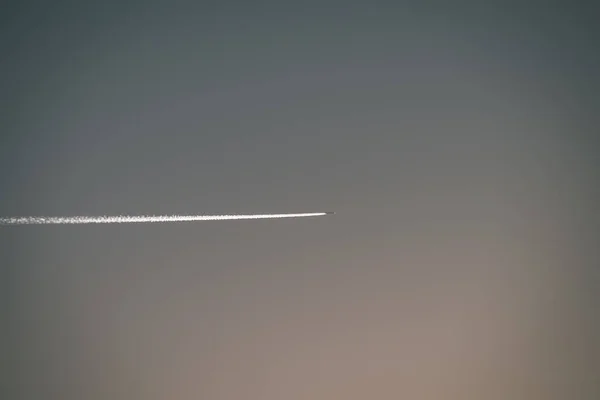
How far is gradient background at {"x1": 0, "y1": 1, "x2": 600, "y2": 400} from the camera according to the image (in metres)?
Answer: 1.32

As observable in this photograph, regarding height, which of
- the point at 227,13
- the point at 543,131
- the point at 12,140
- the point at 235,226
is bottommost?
the point at 235,226

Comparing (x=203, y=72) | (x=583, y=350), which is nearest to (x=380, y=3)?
(x=203, y=72)

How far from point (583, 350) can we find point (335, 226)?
0.93 m

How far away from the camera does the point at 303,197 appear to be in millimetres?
1381

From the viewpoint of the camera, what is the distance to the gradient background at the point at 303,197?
132 centimetres

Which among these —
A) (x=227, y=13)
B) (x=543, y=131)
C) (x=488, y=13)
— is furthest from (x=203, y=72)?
(x=543, y=131)

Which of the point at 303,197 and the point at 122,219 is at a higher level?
the point at 303,197

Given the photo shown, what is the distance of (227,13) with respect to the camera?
1.36 meters

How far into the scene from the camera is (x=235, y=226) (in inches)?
53.4

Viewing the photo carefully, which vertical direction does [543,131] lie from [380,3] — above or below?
below

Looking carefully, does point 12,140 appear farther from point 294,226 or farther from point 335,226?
point 335,226

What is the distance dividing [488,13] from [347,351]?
3.77ft

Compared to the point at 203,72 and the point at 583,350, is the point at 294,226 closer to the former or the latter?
the point at 203,72

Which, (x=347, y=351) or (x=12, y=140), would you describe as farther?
(x=347, y=351)
